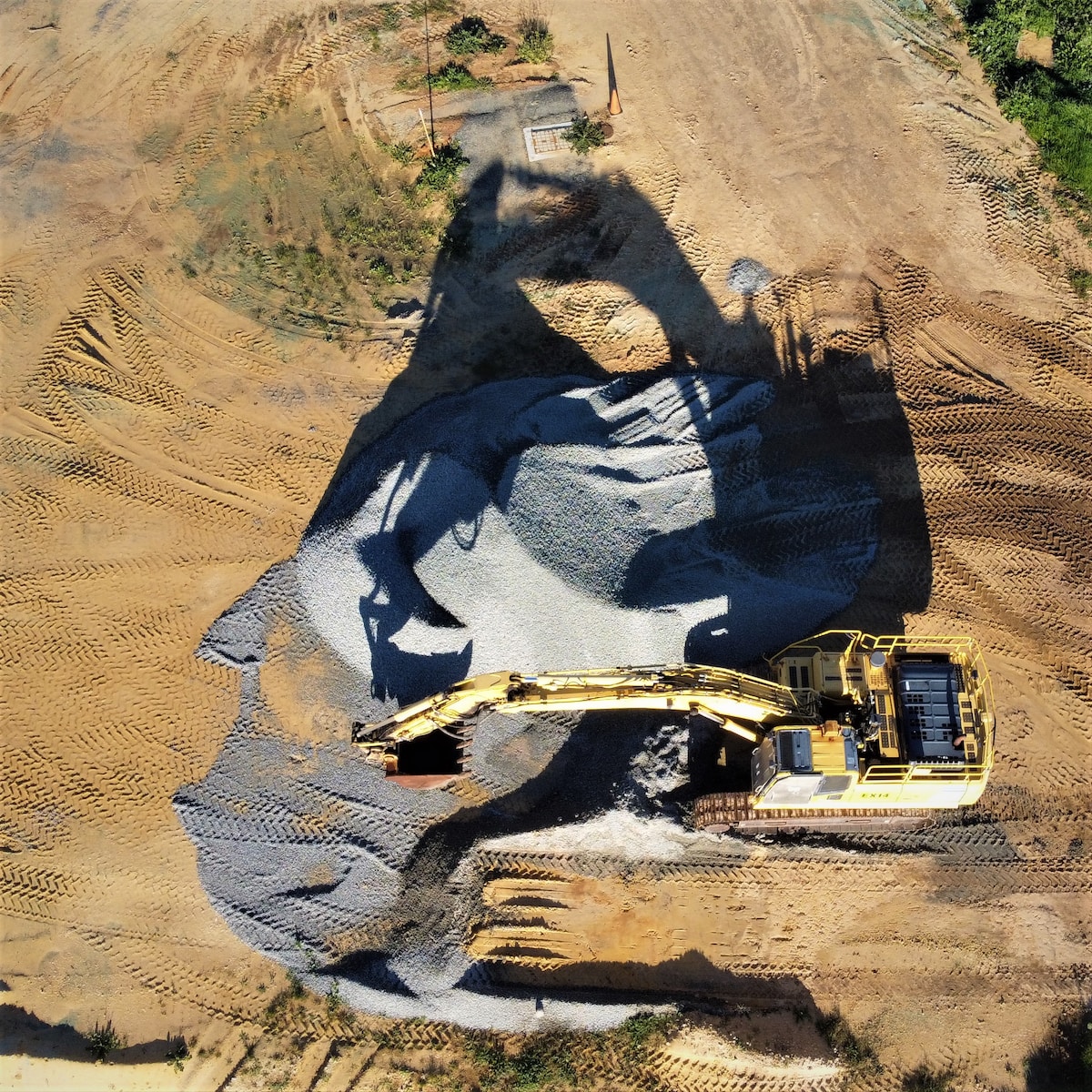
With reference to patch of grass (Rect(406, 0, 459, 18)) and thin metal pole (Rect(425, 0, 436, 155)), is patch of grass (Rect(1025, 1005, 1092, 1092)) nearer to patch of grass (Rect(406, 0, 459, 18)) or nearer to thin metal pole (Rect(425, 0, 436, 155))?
thin metal pole (Rect(425, 0, 436, 155))

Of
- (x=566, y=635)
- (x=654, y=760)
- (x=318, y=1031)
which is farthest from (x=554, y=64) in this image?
(x=318, y=1031)

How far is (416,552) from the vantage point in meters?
12.3

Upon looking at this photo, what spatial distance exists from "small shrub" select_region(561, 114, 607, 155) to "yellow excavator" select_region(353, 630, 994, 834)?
9.86 metres

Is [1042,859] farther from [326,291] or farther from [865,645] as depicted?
[326,291]

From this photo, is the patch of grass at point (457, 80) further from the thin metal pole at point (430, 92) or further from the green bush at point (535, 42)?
the green bush at point (535, 42)

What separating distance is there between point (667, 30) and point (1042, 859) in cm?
1581

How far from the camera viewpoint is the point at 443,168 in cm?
1546

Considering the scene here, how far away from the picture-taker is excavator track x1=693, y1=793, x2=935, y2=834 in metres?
11.2

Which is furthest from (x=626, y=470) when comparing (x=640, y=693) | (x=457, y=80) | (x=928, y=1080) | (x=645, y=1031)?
(x=928, y=1080)

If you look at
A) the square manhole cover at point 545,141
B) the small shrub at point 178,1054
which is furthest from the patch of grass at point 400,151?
the small shrub at point 178,1054

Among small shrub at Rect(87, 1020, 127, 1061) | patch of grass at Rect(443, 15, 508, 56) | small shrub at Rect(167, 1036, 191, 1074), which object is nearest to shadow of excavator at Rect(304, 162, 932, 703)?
patch of grass at Rect(443, 15, 508, 56)

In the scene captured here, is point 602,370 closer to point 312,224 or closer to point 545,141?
point 545,141

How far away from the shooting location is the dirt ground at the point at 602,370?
476 inches

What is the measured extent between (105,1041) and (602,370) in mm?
12707
